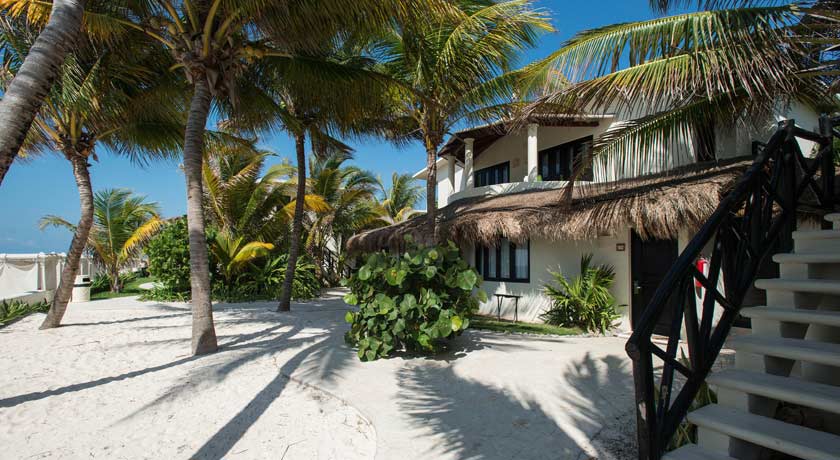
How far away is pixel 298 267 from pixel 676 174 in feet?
38.3

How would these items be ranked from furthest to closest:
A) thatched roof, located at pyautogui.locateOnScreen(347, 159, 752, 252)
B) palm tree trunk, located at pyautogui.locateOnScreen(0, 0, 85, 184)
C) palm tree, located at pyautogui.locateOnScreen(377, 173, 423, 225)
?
palm tree, located at pyautogui.locateOnScreen(377, 173, 423, 225) < thatched roof, located at pyautogui.locateOnScreen(347, 159, 752, 252) < palm tree trunk, located at pyautogui.locateOnScreen(0, 0, 85, 184)

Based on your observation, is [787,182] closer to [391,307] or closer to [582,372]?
[582,372]

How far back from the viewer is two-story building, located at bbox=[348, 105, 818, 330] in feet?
24.6

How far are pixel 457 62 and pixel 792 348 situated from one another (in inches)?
287

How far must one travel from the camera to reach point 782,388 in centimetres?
255

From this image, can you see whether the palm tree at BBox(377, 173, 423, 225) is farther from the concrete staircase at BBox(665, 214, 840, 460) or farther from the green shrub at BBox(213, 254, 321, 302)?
the concrete staircase at BBox(665, 214, 840, 460)

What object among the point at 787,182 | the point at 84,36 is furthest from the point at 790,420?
the point at 84,36

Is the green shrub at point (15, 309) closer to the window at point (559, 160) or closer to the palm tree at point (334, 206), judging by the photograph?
the palm tree at point (334, 206)

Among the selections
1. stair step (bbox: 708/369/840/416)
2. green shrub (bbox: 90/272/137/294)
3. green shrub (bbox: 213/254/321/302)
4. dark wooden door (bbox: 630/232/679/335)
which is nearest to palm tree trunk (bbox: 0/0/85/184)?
stair step (bbox: 708/369/840/416)

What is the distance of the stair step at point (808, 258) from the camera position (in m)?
3.05

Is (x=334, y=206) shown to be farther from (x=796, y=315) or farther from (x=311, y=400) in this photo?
(x=796, y=315)

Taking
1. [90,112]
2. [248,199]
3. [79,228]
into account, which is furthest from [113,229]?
[90,112]

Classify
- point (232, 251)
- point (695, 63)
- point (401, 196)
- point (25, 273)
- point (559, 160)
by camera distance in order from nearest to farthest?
point (695, 63), point (559, 160), point (232, 251), point (25, 273), point (401, 196)

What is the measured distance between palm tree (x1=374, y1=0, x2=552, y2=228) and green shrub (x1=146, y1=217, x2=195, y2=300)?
355 inches
